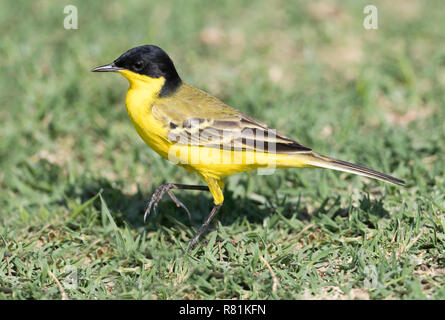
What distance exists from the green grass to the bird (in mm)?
523

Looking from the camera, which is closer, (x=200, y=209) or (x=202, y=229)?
(x=202, y=229)

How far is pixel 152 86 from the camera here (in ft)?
16.5

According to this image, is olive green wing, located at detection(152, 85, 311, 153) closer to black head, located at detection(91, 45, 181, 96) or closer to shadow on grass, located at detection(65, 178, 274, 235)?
black head, located at detection(91, 45, 181, 96)

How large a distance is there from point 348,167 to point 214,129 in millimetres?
1170

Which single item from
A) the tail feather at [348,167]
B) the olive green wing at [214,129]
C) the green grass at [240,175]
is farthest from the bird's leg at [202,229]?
the tail feather at [348,167]

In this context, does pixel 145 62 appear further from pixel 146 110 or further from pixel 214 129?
pixel 214 129

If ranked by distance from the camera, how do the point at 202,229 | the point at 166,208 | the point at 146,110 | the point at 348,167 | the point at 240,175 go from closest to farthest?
the point at 348,167 < the point at 146,110 < the point at 202,229 < the point at 166,208 < the point at 240,175

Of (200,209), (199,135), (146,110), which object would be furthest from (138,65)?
(200,209)

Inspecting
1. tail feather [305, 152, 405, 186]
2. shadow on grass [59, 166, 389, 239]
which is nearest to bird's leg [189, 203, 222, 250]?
shadow on grass [59, 166, 389, 239]

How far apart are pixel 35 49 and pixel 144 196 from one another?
3.66m

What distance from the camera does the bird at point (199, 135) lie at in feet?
15.7

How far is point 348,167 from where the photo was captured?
4672 millimetres

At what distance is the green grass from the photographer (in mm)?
4461
